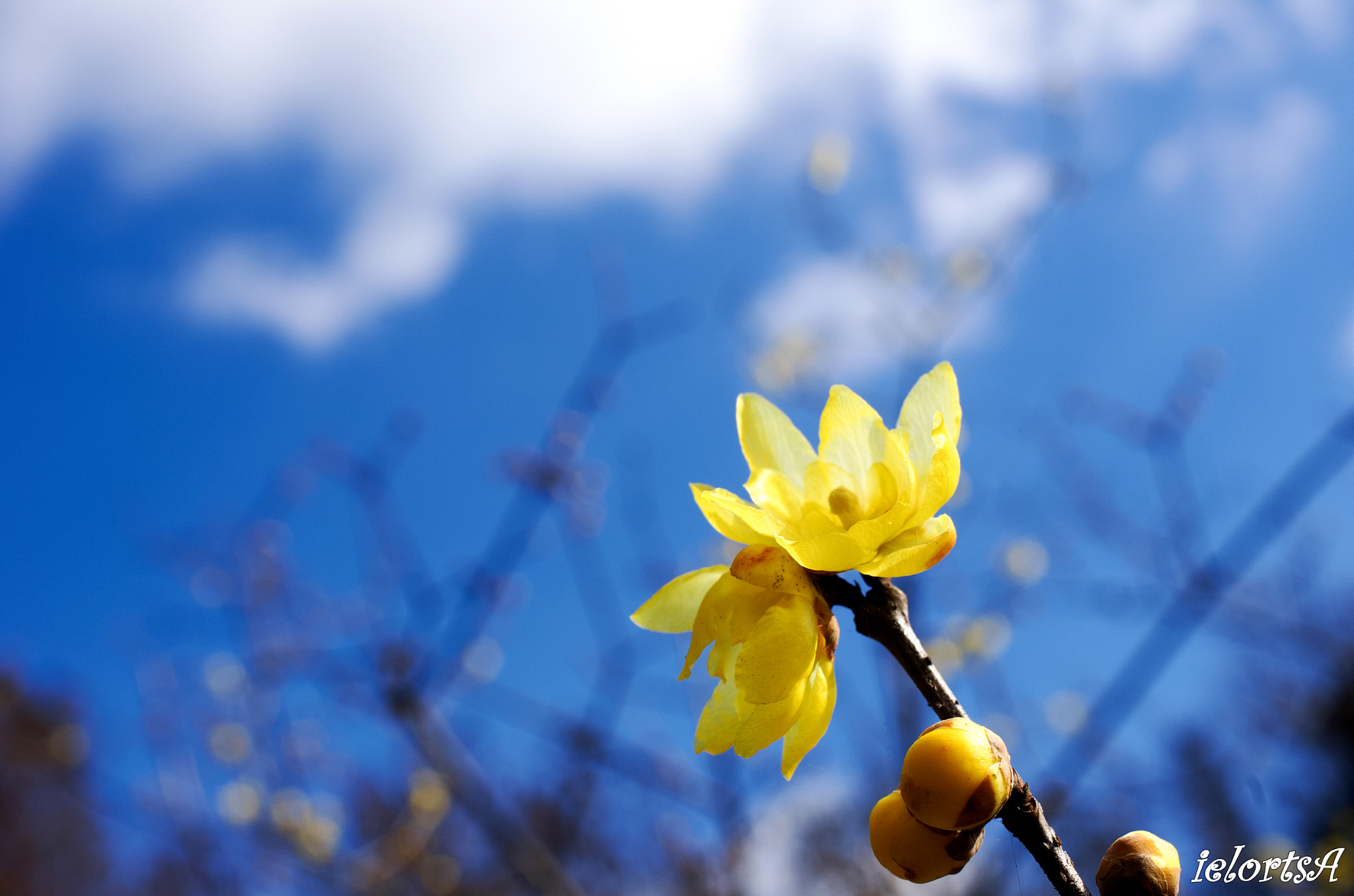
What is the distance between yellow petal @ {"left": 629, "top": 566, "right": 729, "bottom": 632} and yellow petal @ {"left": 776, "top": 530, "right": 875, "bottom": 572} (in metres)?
0.11

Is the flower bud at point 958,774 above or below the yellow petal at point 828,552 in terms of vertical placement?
below

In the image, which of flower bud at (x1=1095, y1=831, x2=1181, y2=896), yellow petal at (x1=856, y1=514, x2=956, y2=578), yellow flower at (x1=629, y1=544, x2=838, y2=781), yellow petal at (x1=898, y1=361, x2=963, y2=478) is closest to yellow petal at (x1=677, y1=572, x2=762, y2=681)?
yellow flower at (x1=629, y1=544, x2=838, y2=781)

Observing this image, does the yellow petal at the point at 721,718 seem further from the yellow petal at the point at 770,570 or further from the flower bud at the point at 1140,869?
the flower bud at the point at 1140,869

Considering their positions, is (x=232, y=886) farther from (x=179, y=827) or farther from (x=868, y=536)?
(x=868, y=536)

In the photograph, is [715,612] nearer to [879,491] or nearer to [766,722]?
[766,722]

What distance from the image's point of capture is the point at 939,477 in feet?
2.32

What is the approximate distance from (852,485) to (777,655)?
218mm

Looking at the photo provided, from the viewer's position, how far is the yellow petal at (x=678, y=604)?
0.76 m

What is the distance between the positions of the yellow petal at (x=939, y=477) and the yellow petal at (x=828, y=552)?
0.28ft

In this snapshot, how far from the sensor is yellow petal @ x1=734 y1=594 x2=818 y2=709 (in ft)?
2.21

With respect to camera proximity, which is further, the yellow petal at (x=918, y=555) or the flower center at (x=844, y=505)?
the flower center at (x=844, y=505)
